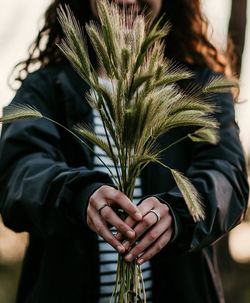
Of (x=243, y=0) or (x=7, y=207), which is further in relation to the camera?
(x=243, y=0)

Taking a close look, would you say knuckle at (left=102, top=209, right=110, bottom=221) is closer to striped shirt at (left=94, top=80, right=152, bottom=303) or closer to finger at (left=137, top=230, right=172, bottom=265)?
finger at (left=137, top=230, right=172, bottom=265)

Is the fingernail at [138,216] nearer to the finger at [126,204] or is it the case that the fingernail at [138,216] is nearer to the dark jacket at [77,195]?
the finger at [126,204]

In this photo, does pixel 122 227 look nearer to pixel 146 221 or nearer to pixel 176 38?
pixel 146 221

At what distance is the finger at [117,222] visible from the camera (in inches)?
90.4

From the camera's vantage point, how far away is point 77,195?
2445 millimetres

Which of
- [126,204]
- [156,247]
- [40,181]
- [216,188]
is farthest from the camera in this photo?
[216,188]

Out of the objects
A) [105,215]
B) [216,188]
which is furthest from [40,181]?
[216,188]

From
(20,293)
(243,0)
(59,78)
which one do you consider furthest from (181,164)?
(243,0)

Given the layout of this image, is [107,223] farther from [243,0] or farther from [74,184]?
[243,0]

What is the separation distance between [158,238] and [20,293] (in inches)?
33.3

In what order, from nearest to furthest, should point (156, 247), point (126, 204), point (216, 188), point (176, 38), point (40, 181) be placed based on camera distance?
point (126, 204) < point (156, 247) < point (40, 181) < point (216, 188) < point (176, 38)

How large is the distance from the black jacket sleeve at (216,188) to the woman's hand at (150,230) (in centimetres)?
4

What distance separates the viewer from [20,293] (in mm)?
2994

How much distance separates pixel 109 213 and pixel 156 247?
0.20 metres
